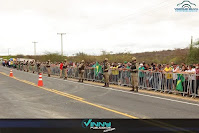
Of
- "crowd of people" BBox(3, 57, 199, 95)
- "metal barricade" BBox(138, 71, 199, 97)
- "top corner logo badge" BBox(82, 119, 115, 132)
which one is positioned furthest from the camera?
"crowd of people" BBox(3, 57, 199, 95)

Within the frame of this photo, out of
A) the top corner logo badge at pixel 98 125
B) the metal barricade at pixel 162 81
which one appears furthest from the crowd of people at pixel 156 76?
the top corner logo badge at pixel 98 125

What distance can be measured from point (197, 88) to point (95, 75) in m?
9.89

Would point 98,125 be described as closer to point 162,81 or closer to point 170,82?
point 170,82

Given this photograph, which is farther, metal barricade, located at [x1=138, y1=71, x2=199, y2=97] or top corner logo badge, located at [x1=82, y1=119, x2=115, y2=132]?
metal barricade, located at [x1=138, y1=71, x2=199, y2=97]

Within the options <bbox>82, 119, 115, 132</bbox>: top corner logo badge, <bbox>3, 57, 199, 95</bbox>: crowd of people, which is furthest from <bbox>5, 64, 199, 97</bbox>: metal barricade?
<bbox>82, 119, 115, 132</bbox>: top corner logo badge

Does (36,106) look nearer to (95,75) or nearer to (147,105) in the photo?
(147,105)

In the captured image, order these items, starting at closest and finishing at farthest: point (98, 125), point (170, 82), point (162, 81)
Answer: point (98, 125) → point (170, 82) → point (162, 81)

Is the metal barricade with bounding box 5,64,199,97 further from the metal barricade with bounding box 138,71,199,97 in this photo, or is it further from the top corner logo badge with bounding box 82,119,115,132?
the top corner logo badge with bounding box 82,119,115,132

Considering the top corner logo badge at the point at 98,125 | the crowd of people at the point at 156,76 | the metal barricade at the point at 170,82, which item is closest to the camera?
the top corner logo badge at the point at 98,125

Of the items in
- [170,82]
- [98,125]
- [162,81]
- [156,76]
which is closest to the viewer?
[98,125]

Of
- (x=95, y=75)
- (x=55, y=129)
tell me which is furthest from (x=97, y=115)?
(x=95, y=75)

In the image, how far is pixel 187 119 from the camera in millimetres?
6887

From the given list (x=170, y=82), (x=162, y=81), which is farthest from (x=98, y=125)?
(x=162, y=81)

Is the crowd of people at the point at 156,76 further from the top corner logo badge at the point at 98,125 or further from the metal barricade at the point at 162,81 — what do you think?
the top corner logo badge at the point at 98,125
